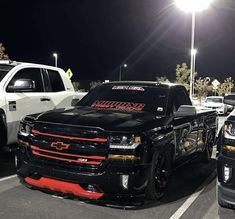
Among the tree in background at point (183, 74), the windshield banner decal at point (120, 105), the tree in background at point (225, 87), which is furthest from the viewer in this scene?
the tree in background at point (225, 87)

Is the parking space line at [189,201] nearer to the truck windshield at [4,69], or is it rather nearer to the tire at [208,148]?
the tire at [208,148]

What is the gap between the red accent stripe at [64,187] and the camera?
4.61 metres

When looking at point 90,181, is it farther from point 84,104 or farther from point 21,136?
point 84,104

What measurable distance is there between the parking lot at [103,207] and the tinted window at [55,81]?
9.03ft

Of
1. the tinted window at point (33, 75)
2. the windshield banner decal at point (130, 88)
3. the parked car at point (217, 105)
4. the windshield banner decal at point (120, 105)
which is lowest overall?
the parked car at point (217, 105)

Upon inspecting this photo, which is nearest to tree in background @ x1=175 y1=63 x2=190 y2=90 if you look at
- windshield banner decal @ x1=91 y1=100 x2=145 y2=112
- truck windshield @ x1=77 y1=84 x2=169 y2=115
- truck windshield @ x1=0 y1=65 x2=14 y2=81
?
truck windshield @ x1=0 y1=65 x2=14 y2=81

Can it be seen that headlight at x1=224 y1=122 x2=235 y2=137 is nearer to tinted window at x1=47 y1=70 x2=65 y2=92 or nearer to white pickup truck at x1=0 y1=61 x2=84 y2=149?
white pickup truck at x1=0 y1=61 x2=84 y2=149

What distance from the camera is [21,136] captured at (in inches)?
211

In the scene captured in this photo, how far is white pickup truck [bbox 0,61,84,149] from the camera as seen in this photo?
7.09 metres

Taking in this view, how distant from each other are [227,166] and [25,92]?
446cm

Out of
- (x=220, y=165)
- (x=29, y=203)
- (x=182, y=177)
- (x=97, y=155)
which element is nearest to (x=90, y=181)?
(x=97, y=155)

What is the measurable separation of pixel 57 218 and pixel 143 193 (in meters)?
1.06

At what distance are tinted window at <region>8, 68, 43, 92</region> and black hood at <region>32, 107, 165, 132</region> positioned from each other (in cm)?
239

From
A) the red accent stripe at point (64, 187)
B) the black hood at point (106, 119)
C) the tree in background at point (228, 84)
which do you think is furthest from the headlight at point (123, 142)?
the tree in background at point (228, 84)
